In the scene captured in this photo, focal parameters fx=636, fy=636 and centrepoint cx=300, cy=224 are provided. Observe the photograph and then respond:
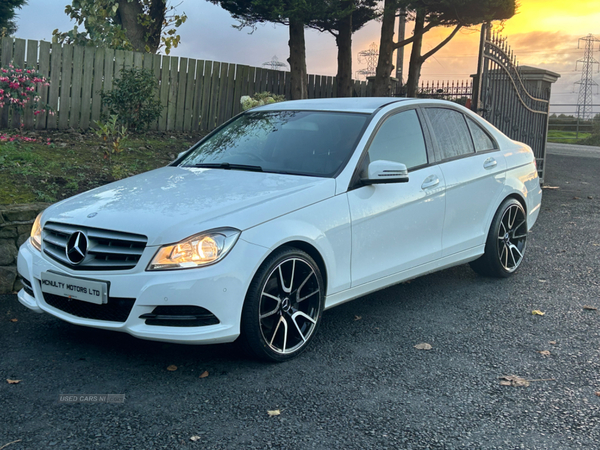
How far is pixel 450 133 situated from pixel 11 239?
402 cm

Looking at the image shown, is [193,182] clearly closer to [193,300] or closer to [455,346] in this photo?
[193,300]

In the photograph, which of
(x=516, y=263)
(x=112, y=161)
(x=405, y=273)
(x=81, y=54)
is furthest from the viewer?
(x=81, y=54)

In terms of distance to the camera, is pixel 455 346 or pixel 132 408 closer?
pixel 132 408

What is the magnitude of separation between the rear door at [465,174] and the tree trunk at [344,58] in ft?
35.3

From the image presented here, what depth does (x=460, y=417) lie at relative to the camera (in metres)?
3.38

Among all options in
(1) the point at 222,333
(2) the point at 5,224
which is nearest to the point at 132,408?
(1) the point at 222,333

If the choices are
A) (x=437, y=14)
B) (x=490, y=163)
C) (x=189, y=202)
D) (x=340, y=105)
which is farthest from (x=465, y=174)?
(x=437, y=14)

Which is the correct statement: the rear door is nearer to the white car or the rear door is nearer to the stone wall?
the white car

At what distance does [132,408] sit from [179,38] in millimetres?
12968

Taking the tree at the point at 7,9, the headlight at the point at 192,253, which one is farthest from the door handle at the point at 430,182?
the tree at the point at 7,9

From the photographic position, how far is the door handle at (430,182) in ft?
16.6

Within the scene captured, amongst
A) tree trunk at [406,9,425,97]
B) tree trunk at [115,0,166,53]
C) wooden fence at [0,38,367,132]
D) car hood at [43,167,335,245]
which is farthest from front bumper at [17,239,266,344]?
tree trunk at [406,9,425,97]

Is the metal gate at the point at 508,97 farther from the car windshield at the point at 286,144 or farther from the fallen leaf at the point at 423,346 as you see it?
the fallen leaf at the point at 423,346

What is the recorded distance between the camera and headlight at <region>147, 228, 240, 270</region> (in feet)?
11.9
